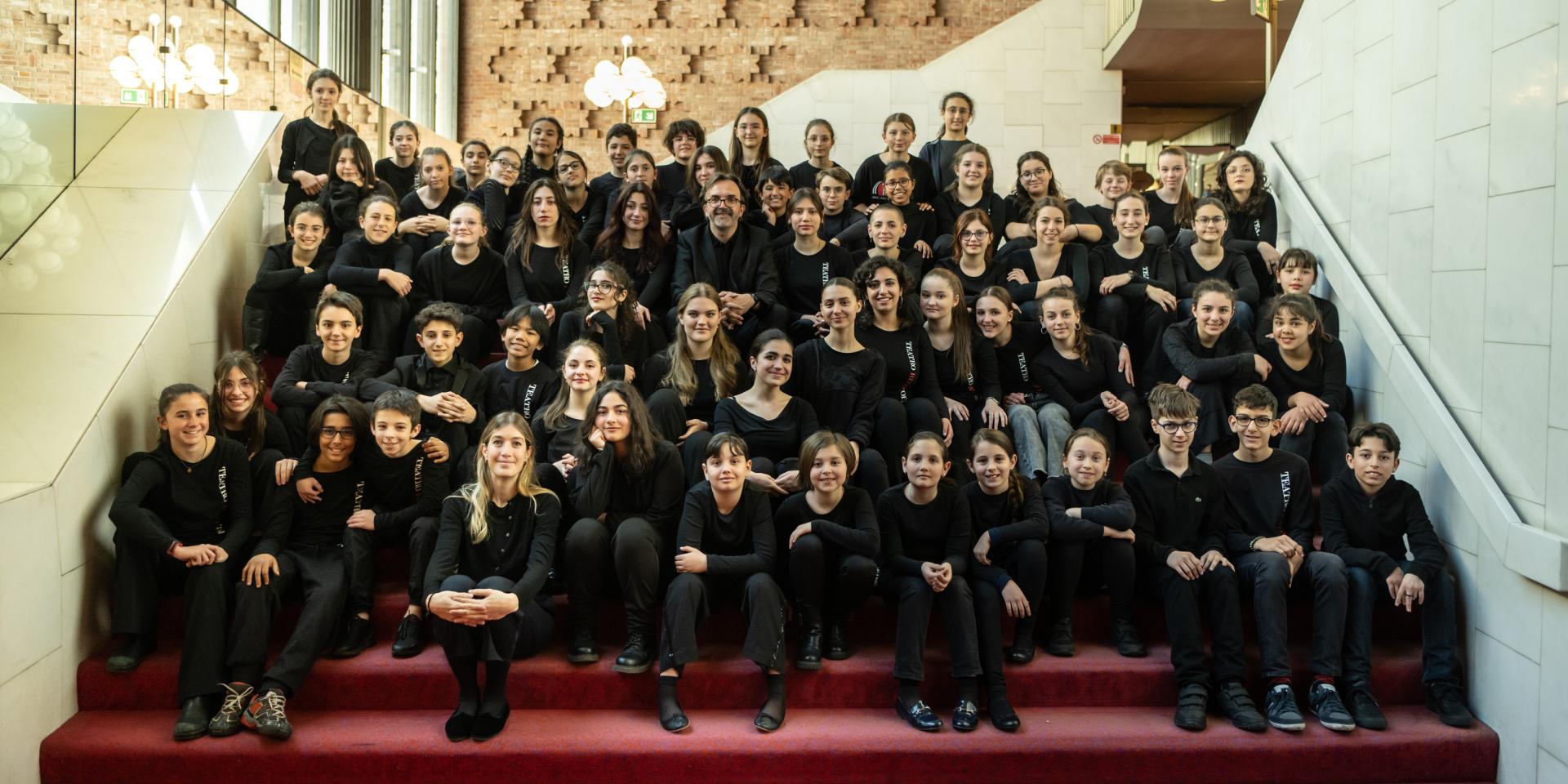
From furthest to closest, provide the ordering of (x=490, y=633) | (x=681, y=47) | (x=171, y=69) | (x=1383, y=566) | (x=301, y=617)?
(x=681, y=47)
(x=171, y=69)
(x=1383, y=566)
(x=301, y=617)
(x=490, y=633)

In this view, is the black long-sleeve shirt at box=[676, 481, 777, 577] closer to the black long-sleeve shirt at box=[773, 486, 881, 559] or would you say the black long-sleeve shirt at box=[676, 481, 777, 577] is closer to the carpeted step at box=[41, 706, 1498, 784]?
the black long-sleeve shirt at box=[773, 486, 881, 559]

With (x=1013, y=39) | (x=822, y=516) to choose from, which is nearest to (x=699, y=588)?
(x=822, y=516)

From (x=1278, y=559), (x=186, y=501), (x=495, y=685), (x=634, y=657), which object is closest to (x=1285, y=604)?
(x=1278, y=559)

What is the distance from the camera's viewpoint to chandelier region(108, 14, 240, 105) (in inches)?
188

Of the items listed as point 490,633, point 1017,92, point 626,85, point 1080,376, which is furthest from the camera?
point 626,85

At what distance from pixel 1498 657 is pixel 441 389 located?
3.39 metres

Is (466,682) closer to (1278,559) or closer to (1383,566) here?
(1278,559)

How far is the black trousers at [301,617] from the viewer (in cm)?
297

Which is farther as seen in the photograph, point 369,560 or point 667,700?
point 369,560

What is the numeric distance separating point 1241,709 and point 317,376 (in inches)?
128

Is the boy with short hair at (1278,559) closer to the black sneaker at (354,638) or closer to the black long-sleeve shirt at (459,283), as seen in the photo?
the black sneaker at (354,638)

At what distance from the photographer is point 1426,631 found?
3148 mm

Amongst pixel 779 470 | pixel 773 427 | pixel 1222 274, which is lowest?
pixel 779 470

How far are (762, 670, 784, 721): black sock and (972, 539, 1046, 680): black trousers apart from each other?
22.7 inches
